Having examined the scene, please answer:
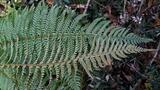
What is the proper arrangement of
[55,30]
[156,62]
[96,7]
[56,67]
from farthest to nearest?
[96,7] < [156,62] < [55,30] < [56,67]

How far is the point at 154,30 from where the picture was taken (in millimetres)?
2580

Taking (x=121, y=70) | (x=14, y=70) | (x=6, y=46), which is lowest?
(x=121, y=70)

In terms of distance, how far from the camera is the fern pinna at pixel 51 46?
2.14 m

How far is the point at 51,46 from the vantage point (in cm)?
225

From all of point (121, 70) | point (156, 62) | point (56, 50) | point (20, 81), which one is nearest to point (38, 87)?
point (20, 81)

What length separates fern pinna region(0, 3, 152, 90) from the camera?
214 centimetres

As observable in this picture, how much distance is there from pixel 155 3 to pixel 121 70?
2.08ft

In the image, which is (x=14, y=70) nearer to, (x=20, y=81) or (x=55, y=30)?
(x=20, y=81)

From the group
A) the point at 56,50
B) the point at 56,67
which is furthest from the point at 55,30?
the point at 56,67

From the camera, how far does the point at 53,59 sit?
2.20 metres

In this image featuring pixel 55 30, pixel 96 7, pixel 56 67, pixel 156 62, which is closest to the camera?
pixel 56 67

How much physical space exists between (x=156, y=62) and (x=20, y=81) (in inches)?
42.4

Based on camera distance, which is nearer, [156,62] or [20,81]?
[20,81]

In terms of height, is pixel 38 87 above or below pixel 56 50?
below
